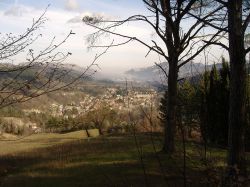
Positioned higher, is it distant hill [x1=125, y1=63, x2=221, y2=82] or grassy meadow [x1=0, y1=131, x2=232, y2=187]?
distant hill [x1=125, y1=63, x2=221, y2=82]

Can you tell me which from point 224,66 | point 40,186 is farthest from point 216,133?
point 40,186

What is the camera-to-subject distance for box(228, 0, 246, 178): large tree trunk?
28.9ft

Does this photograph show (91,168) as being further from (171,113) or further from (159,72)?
(159,72)

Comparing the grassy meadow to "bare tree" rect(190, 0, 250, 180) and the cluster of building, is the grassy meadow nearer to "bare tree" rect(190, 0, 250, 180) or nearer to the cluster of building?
"bare tree" rect(190, 0, 250, 180)

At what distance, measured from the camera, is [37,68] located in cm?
384

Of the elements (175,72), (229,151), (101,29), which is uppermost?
(101,29)

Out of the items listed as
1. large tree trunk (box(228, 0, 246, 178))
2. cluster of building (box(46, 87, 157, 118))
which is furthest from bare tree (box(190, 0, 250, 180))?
cluster of building (box(46, 87, 157, 118))

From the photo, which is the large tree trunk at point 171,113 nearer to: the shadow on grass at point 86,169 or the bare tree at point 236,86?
the shadow on grass at point 86,169

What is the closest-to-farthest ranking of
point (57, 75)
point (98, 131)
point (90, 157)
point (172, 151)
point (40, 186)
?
point (57, 75) < point (40, 186) < point (172, 151) < point (90, 157) < point (98, 131)

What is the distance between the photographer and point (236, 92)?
29.5ft

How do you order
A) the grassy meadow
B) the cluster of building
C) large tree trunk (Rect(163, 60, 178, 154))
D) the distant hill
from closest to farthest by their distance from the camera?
the cluster of building → the distant hill → the grassy meadow → large tree trunk (Rect(163, 60, 178, 154))

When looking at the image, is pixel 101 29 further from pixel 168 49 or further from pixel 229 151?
pixel 229 151

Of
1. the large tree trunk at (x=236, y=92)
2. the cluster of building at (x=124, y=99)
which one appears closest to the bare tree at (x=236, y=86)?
the large tree trunk at (x=236, y=92)

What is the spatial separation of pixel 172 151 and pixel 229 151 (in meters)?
5.27
